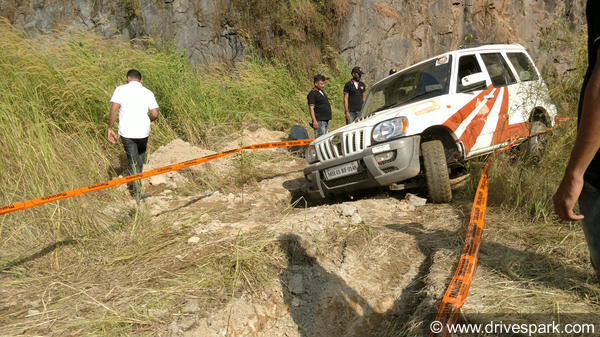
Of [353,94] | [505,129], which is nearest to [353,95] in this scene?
[353,94]

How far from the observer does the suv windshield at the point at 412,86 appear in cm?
449

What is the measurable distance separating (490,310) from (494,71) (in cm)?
382

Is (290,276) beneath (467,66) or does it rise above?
beneath

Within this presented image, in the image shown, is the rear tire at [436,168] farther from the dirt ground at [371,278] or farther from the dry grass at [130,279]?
the dry grass at [130,279]

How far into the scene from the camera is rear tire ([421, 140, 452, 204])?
12.8 ft

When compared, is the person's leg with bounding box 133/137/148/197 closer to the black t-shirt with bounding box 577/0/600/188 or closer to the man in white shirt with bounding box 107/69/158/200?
the man in white shirt with bounding box 107/69/158/200

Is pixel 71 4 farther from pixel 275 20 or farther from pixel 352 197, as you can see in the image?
pixel 352 197

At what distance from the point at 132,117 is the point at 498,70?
5.01 meters

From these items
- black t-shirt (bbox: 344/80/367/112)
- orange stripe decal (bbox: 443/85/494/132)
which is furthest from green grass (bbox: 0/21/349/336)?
orange stripe decal (bbox: 443/85/494/132)

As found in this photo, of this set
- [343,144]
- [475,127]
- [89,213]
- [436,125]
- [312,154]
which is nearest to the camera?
[89,213]

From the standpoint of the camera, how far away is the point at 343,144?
4.19m

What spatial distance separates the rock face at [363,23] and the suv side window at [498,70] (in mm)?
7059

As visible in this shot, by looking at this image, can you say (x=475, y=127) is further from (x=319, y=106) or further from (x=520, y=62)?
(x=319, y=106)

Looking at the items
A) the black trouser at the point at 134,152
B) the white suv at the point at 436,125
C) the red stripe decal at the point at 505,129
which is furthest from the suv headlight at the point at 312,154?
the black trouser at the point at 134,152
